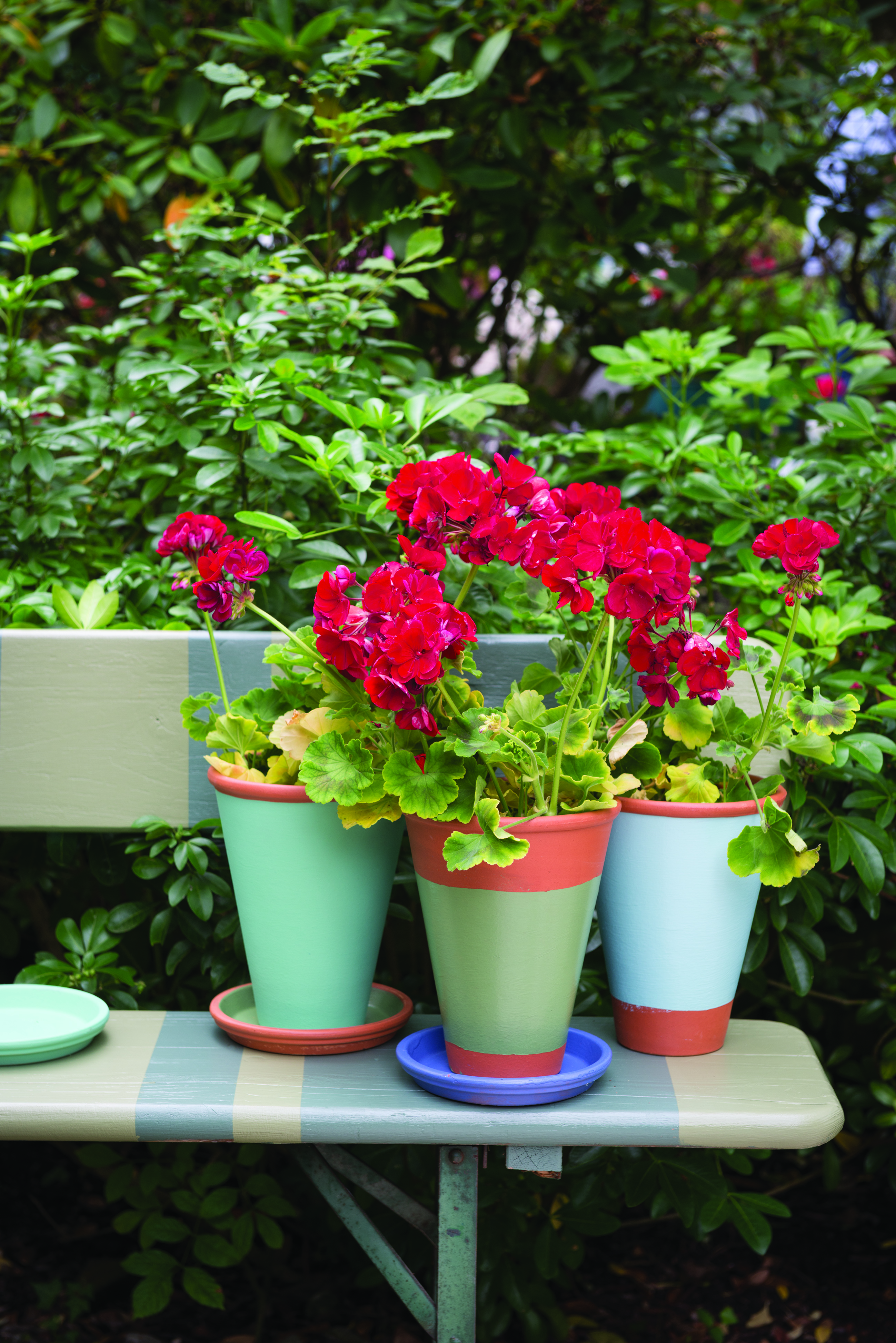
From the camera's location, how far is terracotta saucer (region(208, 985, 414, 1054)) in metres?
1.00

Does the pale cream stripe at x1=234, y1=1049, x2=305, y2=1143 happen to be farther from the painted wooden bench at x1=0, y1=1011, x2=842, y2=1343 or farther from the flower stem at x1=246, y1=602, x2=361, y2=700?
the flower stem at x1=246, y1=602, x2=361, y2=700

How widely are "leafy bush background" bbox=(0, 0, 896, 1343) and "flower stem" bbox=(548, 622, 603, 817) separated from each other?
0.24 m

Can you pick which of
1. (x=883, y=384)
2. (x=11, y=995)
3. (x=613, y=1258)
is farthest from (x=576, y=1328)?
(x=883, y=384)

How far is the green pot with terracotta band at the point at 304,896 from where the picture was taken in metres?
0.97

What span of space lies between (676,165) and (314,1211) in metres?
2.19

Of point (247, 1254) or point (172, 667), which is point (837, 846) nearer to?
point (172, 667)

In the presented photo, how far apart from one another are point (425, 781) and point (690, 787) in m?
0.28

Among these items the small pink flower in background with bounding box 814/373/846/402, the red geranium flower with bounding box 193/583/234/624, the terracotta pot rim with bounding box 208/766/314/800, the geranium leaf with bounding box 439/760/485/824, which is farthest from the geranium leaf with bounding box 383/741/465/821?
the small pink flower in background with bounding box 814/373/846/402

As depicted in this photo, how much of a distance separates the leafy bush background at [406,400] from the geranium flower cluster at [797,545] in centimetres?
27

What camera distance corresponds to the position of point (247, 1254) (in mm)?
1638

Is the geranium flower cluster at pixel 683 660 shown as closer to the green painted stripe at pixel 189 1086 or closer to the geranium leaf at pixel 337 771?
the geranium leaf at pixel 337 771

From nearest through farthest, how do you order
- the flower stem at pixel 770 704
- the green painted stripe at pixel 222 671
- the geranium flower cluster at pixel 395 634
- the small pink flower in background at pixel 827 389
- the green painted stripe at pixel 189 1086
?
the geranium flower cluster at pixel 395 634 < the green painted stripe at pixel 189 1086 < the flower stem at pixel 770 704 < the green painted stripe at pixel 222 671 < the small pink flower in background at pixel 827 389

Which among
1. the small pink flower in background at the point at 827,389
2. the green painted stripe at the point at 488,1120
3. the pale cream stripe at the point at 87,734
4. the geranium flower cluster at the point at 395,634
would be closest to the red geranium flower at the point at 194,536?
the geranium flower cluster at the point at 395,634

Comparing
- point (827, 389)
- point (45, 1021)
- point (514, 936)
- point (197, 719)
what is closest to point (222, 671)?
point (197, 719)
